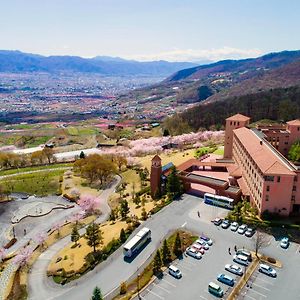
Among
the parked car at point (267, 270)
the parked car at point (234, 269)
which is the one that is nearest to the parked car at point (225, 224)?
the parked car at point (234, 269)

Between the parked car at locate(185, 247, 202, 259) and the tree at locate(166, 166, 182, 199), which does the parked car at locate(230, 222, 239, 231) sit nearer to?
the parked car at locate(185, 247, 202, 259)

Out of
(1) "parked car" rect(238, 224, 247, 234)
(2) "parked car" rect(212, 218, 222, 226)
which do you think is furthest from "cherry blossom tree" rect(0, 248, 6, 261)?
(1) "parked car" rect(238, 224, 247, 234)

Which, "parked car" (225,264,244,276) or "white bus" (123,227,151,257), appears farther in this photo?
"white bus" (123,227,151,257)

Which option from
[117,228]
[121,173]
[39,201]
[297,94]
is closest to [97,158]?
[121,173]

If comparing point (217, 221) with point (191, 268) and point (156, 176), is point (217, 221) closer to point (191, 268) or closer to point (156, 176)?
point (191, 268)

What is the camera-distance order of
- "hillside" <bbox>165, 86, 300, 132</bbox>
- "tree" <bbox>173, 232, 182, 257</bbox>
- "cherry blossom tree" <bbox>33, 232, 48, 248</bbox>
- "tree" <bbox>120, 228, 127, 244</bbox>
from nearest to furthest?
"tree" <bbox>173, 232, 182, 257</bbox> → "tree" <bbox>120, 228, 127, 244</bbox> → "cherry blossom tree" <bbox>33, 232, 48, 248</bbox> → "hillside" <bbox>165, 86, 300, 132</bbox>

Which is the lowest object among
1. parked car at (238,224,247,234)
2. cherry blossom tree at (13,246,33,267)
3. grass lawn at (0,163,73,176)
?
grass lawn at (0,163,73,176)
